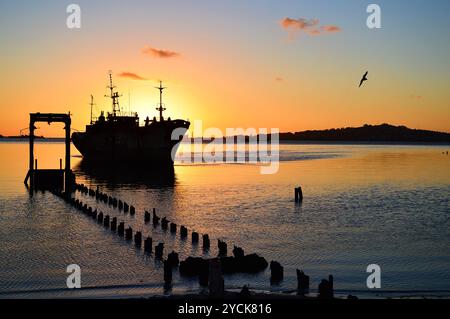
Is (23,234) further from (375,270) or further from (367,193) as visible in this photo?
(367,193)

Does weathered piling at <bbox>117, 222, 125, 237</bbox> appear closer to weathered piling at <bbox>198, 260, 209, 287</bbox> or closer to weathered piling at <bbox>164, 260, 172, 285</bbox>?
weathered piling at <bbox>164, 260, 172, 285</bbox>

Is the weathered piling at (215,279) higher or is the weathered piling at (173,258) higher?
the weathered piling at (215,279)

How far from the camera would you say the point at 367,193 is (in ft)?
186

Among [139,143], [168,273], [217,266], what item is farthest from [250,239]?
[139,143]

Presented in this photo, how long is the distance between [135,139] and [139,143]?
3.92 ft

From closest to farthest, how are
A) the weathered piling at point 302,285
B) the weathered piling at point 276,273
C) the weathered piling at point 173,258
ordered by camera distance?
the weathered piling at point 302,285
the weathered piling at point 276,273
the weathered piling at point 173,258

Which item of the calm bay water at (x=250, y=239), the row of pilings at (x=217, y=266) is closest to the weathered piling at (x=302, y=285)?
the row of pilings at (x=217, y=266)

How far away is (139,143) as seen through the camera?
10800 centimetres

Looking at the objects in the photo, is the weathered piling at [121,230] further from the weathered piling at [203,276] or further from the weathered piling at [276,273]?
the weathered piling at [276,273]

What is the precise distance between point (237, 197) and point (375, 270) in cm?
3239

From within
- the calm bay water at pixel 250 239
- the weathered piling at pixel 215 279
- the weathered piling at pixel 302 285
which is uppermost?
the weathered piling at pixel 215 279

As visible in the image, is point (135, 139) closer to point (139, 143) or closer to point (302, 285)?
point (139, 143)

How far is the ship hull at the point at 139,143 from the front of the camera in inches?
→ 4203

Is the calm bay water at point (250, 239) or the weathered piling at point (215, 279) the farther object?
the calm bay water at point (250, 239)
